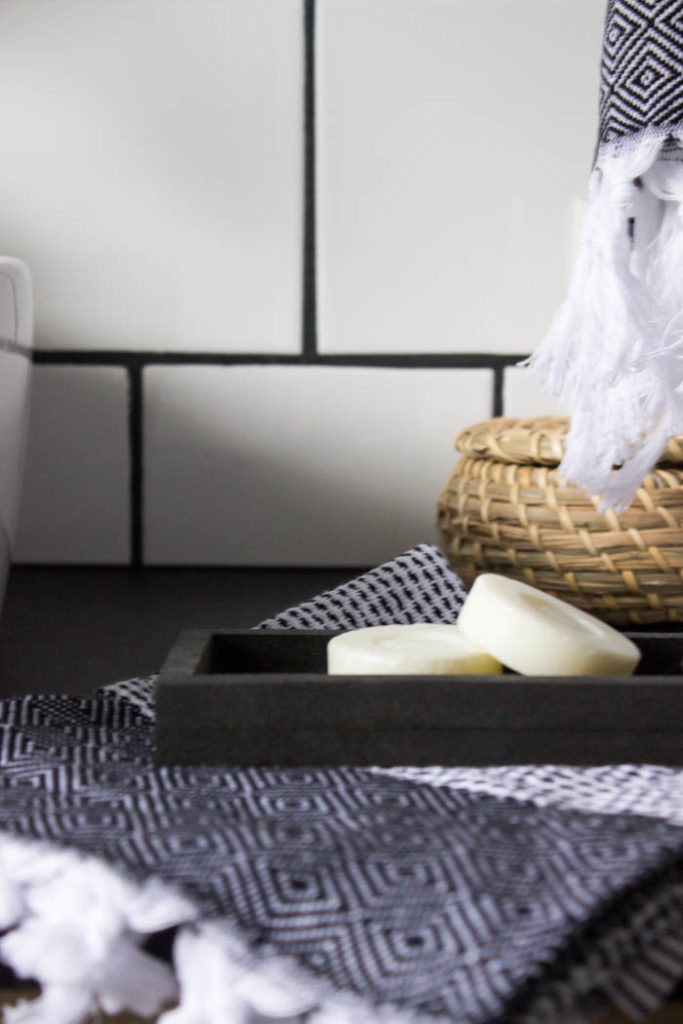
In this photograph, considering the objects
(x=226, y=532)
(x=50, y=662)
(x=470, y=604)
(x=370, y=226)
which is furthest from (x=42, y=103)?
(x=470, y=604)

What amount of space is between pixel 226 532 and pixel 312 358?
178 mm

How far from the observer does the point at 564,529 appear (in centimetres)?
68

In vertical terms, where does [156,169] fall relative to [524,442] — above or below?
above

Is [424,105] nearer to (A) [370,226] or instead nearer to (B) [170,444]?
(A) [370,226]

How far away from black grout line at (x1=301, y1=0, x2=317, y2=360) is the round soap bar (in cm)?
60

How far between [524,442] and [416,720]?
14.7 inches

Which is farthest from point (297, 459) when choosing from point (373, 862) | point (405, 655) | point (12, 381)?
point (373, 862)

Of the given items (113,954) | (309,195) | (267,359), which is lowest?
(113,954)

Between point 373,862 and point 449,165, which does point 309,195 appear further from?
point 373,862

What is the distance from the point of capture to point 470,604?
1.39 feet

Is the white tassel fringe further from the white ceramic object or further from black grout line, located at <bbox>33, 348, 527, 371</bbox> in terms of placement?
black grout line, located at <bbox>33, 348, 527, 371</bbox>

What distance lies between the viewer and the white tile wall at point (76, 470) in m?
0.98

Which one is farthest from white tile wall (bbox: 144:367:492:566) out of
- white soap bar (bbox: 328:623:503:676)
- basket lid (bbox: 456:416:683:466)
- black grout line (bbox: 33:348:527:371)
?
white soap bar (bbox: 328:623:503:676)

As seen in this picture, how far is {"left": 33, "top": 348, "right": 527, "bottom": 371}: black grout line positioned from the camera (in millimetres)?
984
